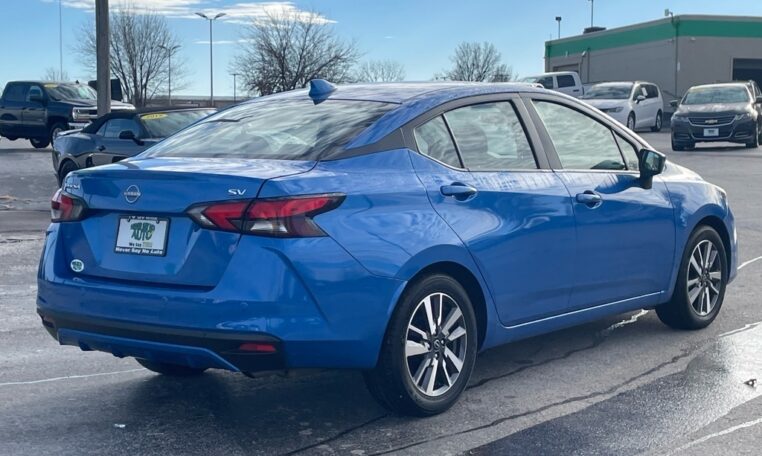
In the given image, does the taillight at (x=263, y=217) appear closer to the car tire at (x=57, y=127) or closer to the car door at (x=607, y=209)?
the car door at (x=607, y=209)

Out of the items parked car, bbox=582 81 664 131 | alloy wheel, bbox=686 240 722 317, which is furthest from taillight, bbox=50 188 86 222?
parked car, bbox=582 81 664 131

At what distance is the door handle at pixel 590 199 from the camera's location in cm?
604

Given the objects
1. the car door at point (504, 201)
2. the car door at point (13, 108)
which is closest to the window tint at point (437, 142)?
the car door at point (504, 201)

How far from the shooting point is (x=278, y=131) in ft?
18.1

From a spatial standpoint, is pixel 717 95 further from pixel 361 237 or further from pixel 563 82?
pixel 361 237

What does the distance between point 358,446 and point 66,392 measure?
69.6 inches

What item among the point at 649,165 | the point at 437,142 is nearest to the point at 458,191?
the point at 437,142

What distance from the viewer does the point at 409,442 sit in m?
4.86

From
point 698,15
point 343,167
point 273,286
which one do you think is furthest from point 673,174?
point 698,15

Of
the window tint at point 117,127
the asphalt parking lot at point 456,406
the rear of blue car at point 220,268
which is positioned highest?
the window tint at point 117,127

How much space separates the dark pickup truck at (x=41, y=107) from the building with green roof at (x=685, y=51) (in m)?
30.9

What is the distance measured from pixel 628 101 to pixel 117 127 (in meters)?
21.0

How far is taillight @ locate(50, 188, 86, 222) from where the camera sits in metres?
5.07

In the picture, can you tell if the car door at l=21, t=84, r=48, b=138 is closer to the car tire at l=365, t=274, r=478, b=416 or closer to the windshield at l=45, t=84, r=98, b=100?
the windshield at l=45, t=84, r=98, b=100
